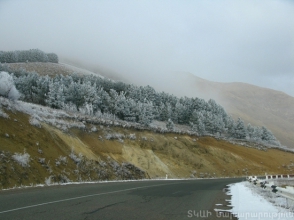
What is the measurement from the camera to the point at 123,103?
6844 cm

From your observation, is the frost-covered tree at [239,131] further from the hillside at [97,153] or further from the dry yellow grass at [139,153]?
the hillside at [97,153]

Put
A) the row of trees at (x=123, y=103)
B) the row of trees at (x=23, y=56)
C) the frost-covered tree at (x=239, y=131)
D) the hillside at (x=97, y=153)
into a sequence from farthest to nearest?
the row of trees at (x=23, y=56) < the frost-covered tree at (x=239, y=131) < the row of trees at (x=123, y=103) < the hillside at (x=97, y=153)

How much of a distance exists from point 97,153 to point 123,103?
112 feet

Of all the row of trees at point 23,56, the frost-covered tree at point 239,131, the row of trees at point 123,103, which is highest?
the row of trees at point 23,56

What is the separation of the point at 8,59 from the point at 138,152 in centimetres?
13014

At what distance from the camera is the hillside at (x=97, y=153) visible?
21.3 meters

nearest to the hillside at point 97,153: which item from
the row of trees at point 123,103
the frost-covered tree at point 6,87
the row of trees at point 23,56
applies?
the frost-covered tree at point 6,87

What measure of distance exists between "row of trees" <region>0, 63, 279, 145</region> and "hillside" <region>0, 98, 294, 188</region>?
11850 mm

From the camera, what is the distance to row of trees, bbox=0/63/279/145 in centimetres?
6662

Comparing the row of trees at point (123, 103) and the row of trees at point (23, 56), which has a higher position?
the row of trees at point (23, 56)

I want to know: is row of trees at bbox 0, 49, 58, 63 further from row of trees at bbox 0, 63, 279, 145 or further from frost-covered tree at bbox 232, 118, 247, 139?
frost-covered tree at bbox 232, 118, 247, 139

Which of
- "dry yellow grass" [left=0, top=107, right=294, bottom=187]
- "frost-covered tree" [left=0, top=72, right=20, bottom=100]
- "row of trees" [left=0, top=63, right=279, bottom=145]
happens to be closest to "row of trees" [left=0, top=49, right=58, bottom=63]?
"row of trees" [left=0, top=63, right=279, bottom=145]

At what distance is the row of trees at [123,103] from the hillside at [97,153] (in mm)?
11850

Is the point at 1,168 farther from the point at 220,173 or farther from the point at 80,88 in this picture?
the point at 80,88
